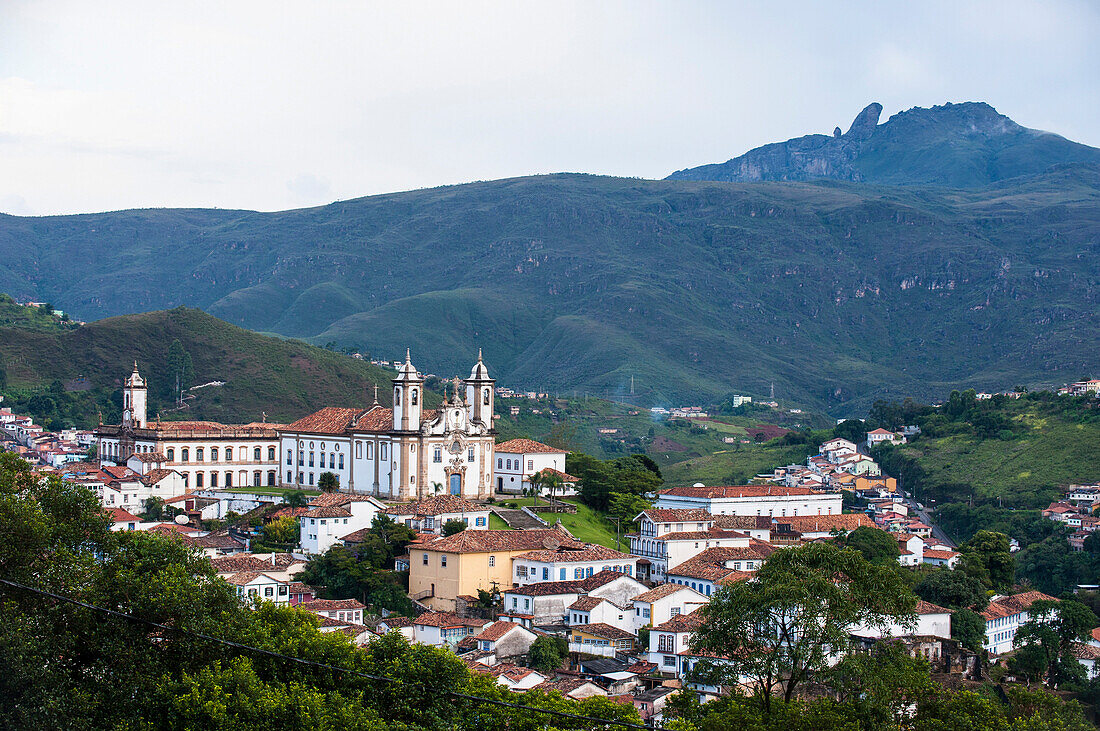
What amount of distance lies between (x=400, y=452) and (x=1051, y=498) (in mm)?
52435

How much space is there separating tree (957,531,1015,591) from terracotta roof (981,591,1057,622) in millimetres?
1903

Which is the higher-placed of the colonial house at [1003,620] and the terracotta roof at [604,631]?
the terracotta roof at [604,631]

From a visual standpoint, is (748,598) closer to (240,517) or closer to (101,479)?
(240,517)

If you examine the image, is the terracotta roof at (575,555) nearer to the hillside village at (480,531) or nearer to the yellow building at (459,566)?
the hillside village at (480,531)

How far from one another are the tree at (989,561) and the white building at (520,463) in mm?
22658

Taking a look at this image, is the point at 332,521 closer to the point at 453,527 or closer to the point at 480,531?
the point at 453,527

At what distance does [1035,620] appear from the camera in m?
59.6

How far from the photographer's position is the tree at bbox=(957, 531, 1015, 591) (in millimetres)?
67363

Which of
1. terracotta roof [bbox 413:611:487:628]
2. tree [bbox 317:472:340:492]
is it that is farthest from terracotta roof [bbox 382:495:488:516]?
terracotta roof [bbox 413:611:487:628]

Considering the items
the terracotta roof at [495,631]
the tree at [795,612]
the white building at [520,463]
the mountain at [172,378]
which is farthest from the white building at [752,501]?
the mountain at [172,378]

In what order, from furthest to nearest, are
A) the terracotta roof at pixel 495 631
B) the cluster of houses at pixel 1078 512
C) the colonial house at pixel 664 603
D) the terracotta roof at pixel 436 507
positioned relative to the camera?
1. the cluster of houses at pixel 1078 512
2. the terracotta roof at pixel 436 507
3. the colonial house at pixel 664 603
4. the terracotta roof at pixel 495 631

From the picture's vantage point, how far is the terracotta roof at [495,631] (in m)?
47.9

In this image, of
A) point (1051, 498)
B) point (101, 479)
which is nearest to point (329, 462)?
point (101, 479)

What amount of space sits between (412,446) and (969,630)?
29103 mm
